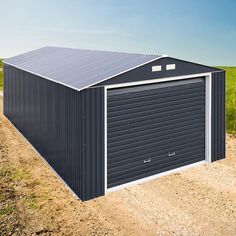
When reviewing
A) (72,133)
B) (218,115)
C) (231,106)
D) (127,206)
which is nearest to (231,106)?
(231,106)

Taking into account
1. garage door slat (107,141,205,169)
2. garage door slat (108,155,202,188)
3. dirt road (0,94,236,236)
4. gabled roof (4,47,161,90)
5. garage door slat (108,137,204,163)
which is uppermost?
gabled roof (4,47,161,90)

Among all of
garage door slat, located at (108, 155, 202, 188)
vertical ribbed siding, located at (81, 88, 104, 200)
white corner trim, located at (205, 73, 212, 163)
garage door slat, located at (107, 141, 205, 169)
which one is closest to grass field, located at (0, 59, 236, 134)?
white corner trim, located at (205, 73, 212, 163)

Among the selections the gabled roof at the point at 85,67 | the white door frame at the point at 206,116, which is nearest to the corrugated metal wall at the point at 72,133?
the white door frame at the point at 206,116

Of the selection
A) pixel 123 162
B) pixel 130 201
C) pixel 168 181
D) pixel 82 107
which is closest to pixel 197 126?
pixel 168 181

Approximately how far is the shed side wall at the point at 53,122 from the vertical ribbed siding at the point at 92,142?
15cm

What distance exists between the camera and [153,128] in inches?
408

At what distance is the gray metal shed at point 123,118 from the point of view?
29.5 feet

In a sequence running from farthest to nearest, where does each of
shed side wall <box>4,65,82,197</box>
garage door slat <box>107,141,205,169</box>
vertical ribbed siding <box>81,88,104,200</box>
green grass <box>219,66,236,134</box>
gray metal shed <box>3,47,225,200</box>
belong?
green grass <box>219,66,236,134</box>, garage door slat <box>107,141,205,169</box>, shed side wall <box>4,65,82,197</box>, gray metal shed <box>3,47,225,200</box>, vertical ribbed siding <box>81,88,104,200</box>

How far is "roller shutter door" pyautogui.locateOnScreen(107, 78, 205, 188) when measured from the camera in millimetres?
9672

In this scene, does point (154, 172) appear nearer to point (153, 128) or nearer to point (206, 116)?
point (153, 128)

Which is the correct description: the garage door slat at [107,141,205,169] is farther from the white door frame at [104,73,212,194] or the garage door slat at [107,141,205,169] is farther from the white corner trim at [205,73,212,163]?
the white door frame at [104,73,212,194]

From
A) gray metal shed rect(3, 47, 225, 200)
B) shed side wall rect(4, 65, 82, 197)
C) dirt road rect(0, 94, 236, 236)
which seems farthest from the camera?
shed side wall rect(4, 65, 82, 197)

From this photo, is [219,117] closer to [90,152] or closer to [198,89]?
[198,89]

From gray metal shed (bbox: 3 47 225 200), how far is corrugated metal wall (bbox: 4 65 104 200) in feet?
0.08
